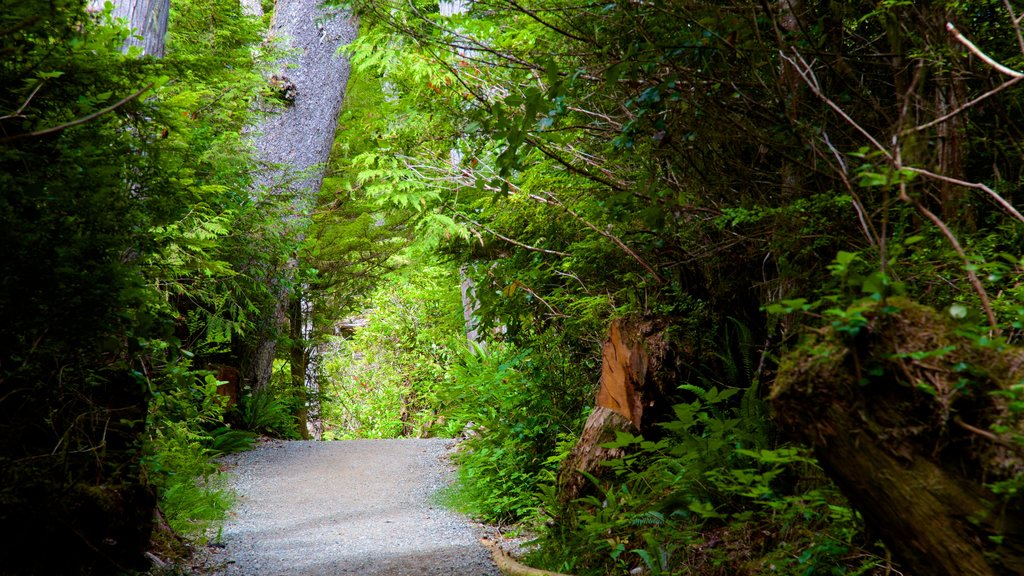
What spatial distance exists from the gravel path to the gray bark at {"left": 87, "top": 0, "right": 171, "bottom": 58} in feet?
12.1

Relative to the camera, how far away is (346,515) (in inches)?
254

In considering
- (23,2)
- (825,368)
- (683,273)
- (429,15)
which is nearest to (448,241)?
(429,15)

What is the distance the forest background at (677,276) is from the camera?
185 centimetres

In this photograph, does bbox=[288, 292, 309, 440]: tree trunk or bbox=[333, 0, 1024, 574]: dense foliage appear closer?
bbox=[333, 0, 1024, 574]: dense foliage

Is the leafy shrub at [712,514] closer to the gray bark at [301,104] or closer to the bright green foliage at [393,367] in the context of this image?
the gray bark at [301,104]

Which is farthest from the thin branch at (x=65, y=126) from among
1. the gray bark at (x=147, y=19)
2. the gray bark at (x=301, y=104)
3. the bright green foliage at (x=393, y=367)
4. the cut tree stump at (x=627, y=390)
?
the bright green foliage at (x=393, y=367)

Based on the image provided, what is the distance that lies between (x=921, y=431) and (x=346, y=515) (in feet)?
18.4

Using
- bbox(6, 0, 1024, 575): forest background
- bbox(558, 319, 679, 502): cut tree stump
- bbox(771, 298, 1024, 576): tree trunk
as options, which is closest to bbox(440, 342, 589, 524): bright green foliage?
bbox(6, 0, 1024, 575): forest background

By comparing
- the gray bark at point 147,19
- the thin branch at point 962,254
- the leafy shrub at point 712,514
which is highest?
the gray bark at point 147,19

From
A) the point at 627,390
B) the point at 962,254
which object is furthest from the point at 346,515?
the point at 962,254

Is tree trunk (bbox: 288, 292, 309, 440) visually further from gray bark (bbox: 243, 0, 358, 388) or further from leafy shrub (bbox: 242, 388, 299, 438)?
gray bark (bbox: 243, 0, 358, 388)

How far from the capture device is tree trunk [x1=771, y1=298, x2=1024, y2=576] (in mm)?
1707

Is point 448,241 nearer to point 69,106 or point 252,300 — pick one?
point 252,300

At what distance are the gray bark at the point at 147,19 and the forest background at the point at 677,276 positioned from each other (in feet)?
2.48
